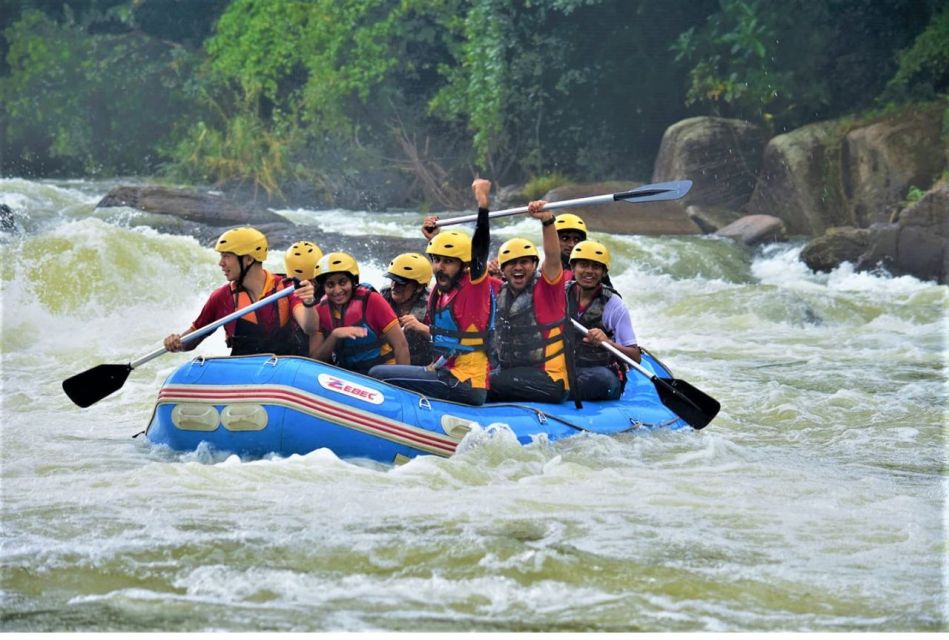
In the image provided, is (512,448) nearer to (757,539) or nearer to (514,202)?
(757,539)

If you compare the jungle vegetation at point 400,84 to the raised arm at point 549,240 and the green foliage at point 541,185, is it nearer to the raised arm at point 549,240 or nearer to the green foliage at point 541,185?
the green foliage at point 541,185

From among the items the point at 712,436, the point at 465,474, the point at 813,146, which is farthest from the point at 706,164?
the point at 465,474

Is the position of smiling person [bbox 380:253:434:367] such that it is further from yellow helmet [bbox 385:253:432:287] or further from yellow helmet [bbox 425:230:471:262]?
yellow helmet [bbox 425:230:471:262]

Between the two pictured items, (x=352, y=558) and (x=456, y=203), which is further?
(x=456, y=203)

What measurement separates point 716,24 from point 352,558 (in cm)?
1210

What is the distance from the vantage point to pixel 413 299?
5.86m

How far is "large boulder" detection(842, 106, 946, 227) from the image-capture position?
12883 mm

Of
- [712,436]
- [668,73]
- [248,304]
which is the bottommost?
[712,436]

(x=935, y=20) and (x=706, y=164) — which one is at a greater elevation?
(x=935, y=20)

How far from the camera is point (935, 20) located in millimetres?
13602

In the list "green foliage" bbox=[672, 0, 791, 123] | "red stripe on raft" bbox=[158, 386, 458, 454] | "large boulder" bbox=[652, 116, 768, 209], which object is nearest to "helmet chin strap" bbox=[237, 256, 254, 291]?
"red stripe on raft" bbox=[158, 386, 458, 454]

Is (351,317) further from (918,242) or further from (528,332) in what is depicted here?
(918,242)

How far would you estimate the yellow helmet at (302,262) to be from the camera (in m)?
5.55

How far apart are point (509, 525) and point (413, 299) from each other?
5.24 ft
